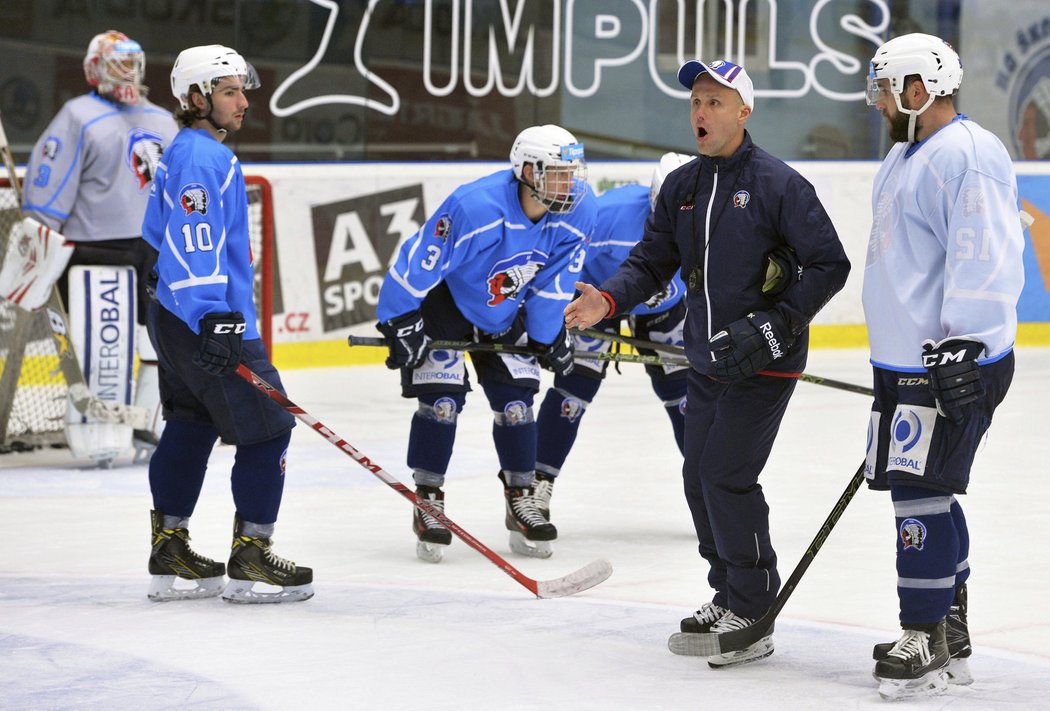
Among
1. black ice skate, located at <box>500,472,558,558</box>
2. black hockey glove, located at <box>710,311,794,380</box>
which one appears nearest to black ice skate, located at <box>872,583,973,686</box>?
black hockey glove, located at <box>710,311,794,380</box>

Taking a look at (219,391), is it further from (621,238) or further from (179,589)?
(621,238)

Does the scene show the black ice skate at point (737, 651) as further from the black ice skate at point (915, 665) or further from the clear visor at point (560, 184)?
the clear visor at point (560, 184)

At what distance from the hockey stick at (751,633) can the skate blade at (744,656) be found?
15 mm

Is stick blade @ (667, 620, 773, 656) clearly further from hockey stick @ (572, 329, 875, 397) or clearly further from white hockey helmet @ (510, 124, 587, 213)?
white hockey helmet @ (510, 124, 587, 213)

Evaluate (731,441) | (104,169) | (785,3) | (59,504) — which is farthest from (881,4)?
(731,441)

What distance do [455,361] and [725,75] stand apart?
1387mm

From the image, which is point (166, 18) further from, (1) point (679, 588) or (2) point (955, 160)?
(2) point (955, 160)

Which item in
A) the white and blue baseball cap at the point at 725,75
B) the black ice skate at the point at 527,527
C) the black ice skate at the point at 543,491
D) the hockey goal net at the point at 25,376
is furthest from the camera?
the hockey goal net at the point at 25,376

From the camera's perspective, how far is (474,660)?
3.40 meters

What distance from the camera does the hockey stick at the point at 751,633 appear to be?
3.33m

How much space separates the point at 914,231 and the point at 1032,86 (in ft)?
23.2

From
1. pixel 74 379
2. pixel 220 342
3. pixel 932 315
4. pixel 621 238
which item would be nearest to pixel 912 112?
pixel 932 315

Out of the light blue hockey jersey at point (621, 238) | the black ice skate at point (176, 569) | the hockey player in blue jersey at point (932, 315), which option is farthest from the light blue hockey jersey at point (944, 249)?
the light blue hockey jersey at point (621, 238)

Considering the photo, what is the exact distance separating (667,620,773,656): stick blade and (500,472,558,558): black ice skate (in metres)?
1.03
